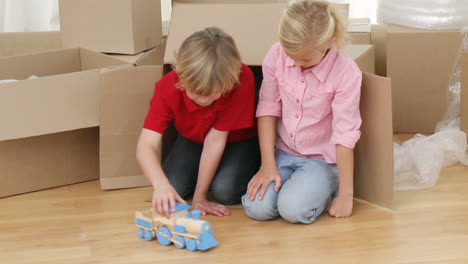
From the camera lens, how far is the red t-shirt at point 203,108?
53.6 inches

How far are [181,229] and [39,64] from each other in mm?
749

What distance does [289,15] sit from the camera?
1.26m

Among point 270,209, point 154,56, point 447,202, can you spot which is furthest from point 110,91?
point 447,202

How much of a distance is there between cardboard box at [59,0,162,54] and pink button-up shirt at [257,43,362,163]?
1.27 feet

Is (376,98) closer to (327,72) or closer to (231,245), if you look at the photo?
(327,72)

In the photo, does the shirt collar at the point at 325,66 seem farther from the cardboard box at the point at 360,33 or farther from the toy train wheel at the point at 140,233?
the cardboard box at the point at 360,33

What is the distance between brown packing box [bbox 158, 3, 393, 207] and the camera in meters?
1.35

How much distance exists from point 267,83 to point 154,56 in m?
0.40

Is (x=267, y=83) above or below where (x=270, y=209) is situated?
above

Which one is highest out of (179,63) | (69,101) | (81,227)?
(179,63)

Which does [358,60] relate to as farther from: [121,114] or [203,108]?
[121,114]

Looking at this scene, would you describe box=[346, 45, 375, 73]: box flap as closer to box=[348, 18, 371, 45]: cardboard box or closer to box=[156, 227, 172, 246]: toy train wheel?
box=[348, 18, 371, 45]: cardboard box

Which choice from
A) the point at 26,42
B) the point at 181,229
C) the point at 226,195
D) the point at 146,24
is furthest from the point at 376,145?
the point at 26,42

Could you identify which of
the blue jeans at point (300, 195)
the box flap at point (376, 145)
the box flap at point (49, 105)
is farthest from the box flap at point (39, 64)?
the box flap at point (376, 145)
